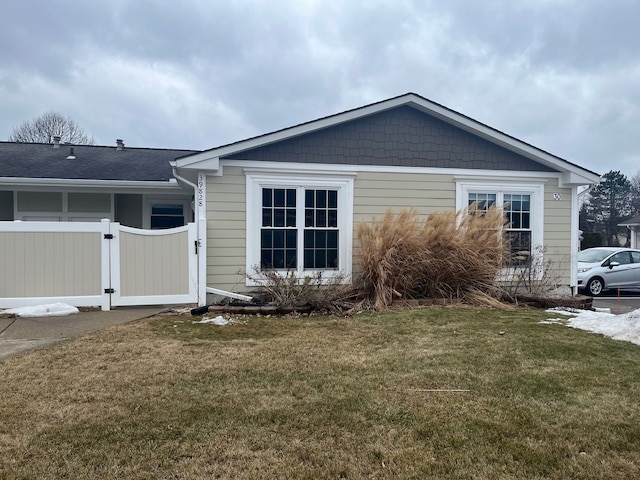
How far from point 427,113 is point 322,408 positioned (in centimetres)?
722

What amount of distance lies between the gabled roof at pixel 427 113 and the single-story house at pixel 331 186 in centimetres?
2

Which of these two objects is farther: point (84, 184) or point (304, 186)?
point (84, 184)

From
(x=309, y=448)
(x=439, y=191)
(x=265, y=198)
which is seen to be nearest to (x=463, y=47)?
(x=439, y=191)

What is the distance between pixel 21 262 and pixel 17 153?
6.24 m

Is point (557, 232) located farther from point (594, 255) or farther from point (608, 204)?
point (608, 204)

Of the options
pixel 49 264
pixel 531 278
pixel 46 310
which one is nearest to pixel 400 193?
pixel 531 278

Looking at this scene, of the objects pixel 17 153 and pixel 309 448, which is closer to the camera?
pixel 309 448

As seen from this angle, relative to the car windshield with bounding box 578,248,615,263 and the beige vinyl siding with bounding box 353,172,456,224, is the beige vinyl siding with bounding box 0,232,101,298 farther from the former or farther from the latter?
the car windshield with bounding box 578,248,615,263

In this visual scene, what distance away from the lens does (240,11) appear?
12.2 metres

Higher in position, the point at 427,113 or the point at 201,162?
the point at 427,113

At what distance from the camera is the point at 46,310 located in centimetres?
651

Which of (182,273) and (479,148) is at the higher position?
(479,148)

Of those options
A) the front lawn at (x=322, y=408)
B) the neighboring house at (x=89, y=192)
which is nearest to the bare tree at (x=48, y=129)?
the neighboring house at (x=89, y=192)

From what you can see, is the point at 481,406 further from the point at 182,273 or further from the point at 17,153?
the point at 17,153
